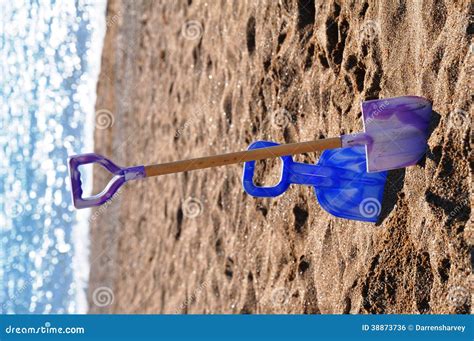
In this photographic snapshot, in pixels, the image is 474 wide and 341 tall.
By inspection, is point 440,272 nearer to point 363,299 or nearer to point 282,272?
point 363,299

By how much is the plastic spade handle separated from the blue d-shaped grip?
0.18m

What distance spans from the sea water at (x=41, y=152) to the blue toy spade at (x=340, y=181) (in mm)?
2861

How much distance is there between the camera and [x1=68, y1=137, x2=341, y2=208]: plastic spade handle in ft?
6.56

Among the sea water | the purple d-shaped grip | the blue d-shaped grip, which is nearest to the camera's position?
the purple d-shaped grip

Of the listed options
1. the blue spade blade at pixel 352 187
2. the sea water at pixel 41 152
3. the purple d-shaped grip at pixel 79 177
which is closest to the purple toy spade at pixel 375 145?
the purple d-shaped grip at pixel 79 177

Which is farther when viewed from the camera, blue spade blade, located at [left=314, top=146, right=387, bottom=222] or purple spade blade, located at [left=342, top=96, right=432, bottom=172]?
blue spade blade, located at [left=314, top=146, right=387, bottom=222]

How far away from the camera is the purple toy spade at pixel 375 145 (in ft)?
6.62

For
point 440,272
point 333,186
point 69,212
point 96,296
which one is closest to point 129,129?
point 69,212

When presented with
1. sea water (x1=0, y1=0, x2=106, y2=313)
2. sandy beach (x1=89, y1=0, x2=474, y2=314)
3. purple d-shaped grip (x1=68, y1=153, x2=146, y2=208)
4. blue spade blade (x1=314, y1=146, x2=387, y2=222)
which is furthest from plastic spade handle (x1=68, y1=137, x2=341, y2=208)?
sea water (x1=0, y1=0, x2=106, y2=313)

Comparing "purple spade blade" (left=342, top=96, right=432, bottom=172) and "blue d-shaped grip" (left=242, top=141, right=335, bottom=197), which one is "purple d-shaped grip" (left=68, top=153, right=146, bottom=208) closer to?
"blue d-shaped grip" (left=242, top=141, right=335, bottom=197)

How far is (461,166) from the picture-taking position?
6.39 feet

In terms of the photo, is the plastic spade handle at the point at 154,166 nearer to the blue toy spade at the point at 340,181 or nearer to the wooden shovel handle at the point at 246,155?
the wooden shovel handle at the point at 246,155

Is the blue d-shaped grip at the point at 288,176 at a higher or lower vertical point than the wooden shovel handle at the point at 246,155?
lower
